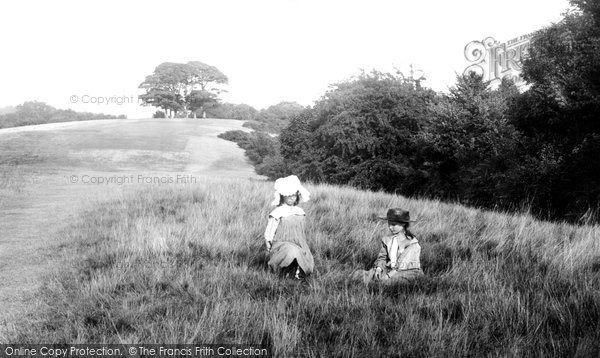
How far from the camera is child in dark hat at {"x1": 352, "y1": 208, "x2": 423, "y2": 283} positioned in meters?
4.84

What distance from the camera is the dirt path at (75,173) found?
5.91 metres

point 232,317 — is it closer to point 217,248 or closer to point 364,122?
point 217,248

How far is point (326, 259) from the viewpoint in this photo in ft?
20.0

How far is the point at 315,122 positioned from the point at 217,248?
18.3m

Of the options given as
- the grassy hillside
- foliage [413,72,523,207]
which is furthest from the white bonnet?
foliage [413,72,523,207]

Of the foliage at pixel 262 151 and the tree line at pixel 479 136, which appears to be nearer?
the tree line at pixel 479 136

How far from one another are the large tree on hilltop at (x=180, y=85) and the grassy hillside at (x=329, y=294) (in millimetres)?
64192

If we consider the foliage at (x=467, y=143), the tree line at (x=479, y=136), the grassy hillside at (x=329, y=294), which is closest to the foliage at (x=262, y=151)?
the tree line at (x=479, y=136)

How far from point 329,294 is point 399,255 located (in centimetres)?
103

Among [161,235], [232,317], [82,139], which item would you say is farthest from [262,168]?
[232,317]

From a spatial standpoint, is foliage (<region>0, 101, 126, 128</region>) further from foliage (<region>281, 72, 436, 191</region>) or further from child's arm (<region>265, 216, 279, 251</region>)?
child's arm (<region>265, 216, 279, 251</region>)

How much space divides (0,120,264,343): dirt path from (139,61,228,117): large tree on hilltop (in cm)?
1616

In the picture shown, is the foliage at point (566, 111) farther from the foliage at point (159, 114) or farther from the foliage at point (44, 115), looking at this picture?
the foliage at point (159, 114)

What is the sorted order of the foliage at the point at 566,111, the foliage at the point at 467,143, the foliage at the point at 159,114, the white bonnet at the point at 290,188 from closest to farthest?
the white bonnet at the point at 290,188 → the foliage at the point at 566,111 → the foliage at the point at 467,143 → the foliage at the point at 159,114
